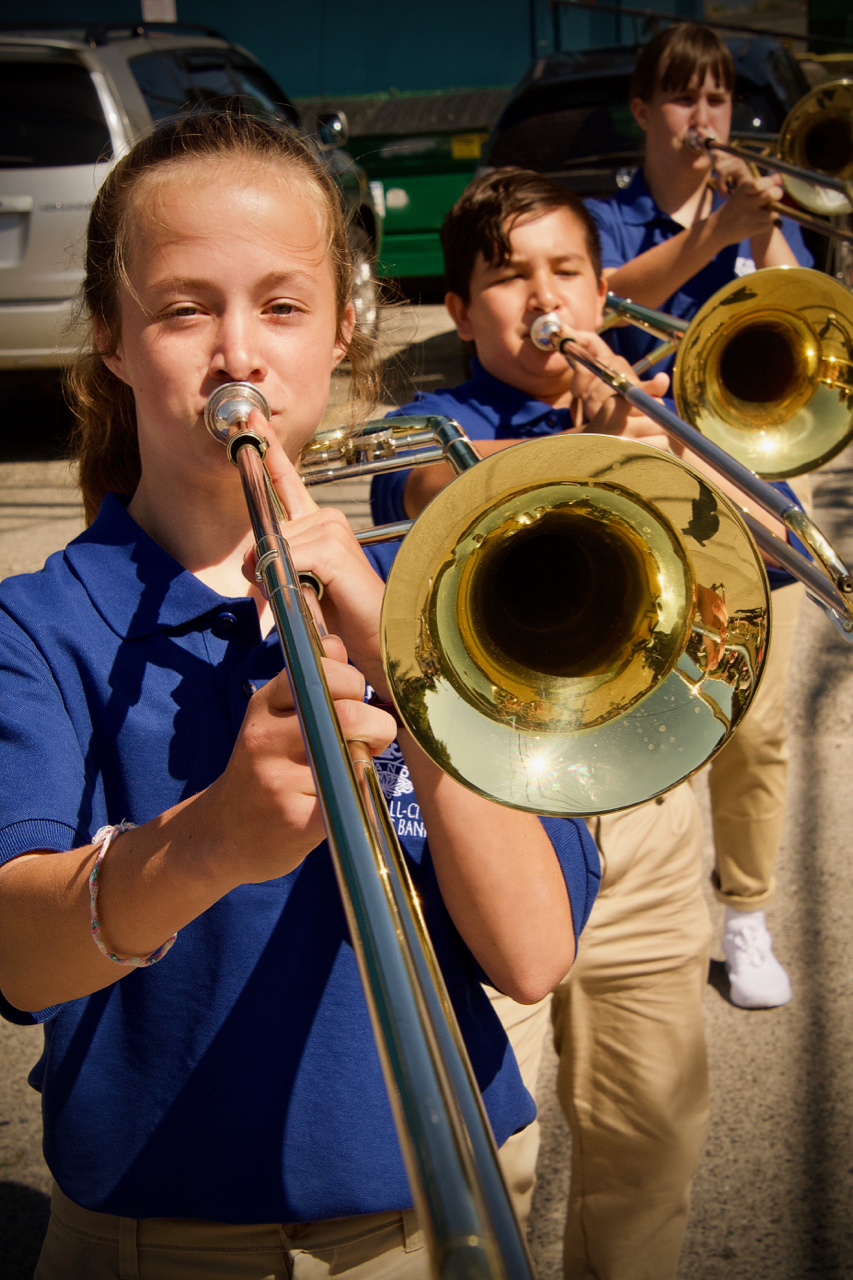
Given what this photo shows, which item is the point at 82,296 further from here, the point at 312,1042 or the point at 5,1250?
the point at 5,1250

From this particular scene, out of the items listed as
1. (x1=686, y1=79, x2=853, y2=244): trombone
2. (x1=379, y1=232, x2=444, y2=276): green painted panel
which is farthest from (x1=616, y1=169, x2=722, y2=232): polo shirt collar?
(x1=379, y1=232, x2=444, y2=276): green painted panel

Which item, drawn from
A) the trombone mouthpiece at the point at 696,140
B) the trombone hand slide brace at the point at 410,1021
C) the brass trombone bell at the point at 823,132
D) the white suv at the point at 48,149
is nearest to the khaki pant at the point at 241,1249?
the trombone hand slide brace at the point at 410,1021

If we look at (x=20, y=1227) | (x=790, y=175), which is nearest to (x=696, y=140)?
(x=790, y=175)

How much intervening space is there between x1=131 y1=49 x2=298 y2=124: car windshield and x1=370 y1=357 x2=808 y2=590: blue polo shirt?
3.63m

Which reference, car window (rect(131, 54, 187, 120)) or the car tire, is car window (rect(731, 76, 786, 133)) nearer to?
car window (rect(131, 54, 187, 120))

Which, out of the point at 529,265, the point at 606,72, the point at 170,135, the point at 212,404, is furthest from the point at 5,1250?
the point at 606,72

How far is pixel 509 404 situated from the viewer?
2.04m

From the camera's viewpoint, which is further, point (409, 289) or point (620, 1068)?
point (409, 289)

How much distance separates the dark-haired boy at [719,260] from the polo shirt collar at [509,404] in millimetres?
637

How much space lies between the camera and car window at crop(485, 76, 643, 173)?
5.50 meters

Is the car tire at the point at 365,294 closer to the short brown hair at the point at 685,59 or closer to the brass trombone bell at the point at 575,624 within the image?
the brass trombone bell at the point at 575,624

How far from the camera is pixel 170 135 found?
129cm

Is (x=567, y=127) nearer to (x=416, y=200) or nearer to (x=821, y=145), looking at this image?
(x=416, y=200)

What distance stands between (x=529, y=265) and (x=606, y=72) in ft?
14.2
